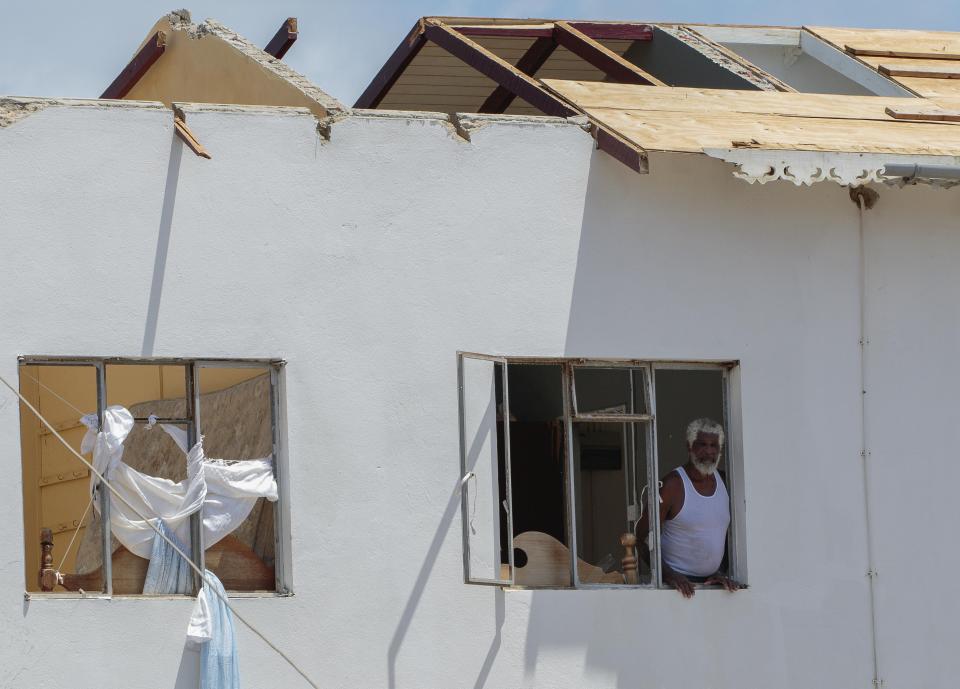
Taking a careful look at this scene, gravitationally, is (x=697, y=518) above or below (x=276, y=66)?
below

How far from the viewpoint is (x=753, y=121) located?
43.2 ft

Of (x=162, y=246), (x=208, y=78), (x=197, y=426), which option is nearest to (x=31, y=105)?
(x=162, y=246)

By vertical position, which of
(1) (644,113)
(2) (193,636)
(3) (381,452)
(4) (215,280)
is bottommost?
(2) (193,636)

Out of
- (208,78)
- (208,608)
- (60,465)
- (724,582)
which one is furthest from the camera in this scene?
(60,465)

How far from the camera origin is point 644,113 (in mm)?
13156

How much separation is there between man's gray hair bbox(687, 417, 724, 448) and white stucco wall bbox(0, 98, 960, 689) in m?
0.28

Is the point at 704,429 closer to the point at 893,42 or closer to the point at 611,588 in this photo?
the point at 611,588

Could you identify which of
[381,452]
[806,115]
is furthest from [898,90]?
[381,452]

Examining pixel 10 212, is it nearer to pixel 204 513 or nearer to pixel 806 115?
pixel 204 513

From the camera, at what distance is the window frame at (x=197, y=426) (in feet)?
37.3

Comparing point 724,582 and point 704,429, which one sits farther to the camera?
point 704,429

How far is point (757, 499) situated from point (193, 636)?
4004 millimetres

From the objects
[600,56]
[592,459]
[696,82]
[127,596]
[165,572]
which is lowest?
[127,596]

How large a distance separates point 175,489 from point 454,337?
80.4 inches
